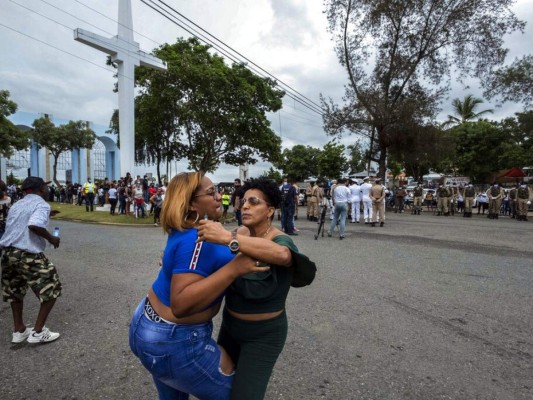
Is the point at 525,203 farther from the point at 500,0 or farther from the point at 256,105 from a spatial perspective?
the point at 256,105

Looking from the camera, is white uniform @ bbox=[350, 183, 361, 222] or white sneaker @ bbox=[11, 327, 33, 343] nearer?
white sneaker @ bbox=[11, 327, 33, 343]

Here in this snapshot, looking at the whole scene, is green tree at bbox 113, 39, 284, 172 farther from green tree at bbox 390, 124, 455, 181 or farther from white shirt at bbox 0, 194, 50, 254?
white shirt at bbox 0, 194, 50, 254

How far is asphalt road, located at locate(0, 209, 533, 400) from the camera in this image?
9.48ft

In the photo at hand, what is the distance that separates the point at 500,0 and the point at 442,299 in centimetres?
2296

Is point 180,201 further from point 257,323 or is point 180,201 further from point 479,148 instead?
point 479,148

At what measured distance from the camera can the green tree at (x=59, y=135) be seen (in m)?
37.3

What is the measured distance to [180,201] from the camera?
1655 millimetres

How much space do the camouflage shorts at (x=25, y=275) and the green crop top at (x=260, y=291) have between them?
2.90 meters

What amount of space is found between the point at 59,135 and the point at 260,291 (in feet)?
139

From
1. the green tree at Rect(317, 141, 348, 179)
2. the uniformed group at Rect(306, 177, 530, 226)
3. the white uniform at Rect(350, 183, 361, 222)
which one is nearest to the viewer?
the uniformed group at Rect(306, 177, 530, 226)

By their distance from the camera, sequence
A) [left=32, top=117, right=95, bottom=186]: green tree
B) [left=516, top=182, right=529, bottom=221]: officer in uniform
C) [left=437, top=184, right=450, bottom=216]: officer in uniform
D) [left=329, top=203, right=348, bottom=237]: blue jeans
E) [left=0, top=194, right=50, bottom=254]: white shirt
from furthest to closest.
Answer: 1. [left=32, top=117, right=95, bottom=186]: green tree
2. [left=437, top=184, right=450, bottom=216]: officer in uniform
3. [left=516, top=182, right=529, bottom=221]: officer in uniform
4. [left=329, top=203, right=348, bottom=237]: blue jeans
5. [left=0, top=194, right=50, bottom=254]: white shirt

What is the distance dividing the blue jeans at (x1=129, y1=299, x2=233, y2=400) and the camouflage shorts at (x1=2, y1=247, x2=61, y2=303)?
2638 millimetres

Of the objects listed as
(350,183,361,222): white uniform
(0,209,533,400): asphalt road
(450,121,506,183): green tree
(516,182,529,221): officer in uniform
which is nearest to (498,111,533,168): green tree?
(450,121,506,183): green tree

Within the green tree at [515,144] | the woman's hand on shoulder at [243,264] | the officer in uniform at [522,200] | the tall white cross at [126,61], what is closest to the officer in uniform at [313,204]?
the officer in uniform at [522,200]
